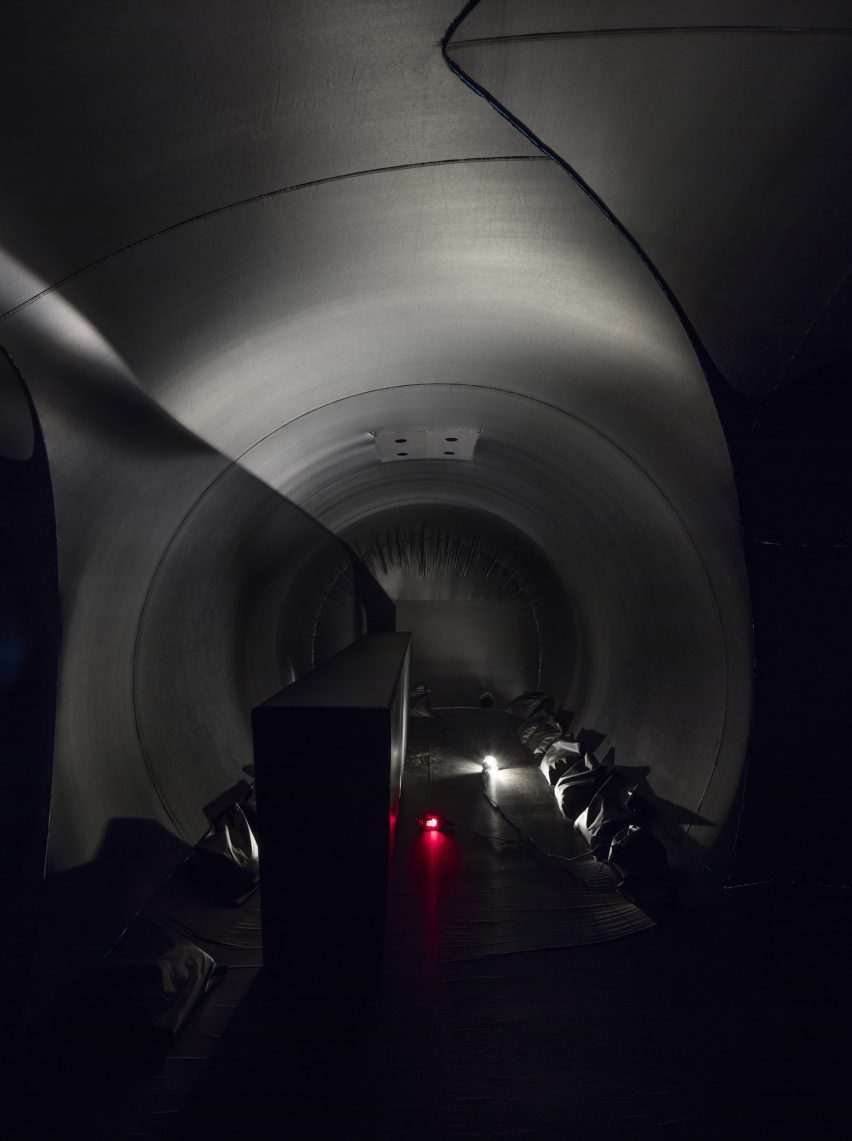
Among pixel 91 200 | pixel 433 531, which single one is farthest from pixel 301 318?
pixel 433 531

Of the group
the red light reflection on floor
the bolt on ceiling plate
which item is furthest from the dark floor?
the bolt on ceiling plate

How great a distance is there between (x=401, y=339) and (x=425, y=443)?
3.06 metres

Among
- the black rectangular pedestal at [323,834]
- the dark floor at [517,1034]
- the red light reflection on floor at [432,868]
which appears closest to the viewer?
the dark floor at [517,1034]

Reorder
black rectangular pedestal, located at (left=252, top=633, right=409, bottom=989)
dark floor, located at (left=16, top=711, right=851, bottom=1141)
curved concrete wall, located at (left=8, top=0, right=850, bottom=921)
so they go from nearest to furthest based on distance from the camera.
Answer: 1. curved concrete wall, located at (left=8, top=0, right=850, bottom=921)
2. dark floor, located at (left=16, top=711, right=851, bottom=1141)
3. black rectangular pedestal, located at (left=252, top=633, right=409, bottom=989)

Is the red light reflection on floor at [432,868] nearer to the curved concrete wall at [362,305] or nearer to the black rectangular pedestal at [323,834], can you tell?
the black rectangular pedestal at [323,834]

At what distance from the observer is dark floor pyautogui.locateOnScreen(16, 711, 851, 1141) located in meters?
3.12

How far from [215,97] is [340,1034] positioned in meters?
4.26

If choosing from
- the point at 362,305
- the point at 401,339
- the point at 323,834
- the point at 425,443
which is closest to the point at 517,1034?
the point at 323,834

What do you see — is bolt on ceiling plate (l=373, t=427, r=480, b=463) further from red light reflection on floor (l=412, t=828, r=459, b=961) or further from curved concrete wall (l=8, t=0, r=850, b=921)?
red light reflection on floor (l=412, t=828, r=459, b=961)

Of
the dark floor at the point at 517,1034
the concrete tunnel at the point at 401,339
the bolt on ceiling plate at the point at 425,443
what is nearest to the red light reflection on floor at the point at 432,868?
the dark floor at the point at 517,1034

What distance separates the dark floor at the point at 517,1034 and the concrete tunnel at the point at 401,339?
16.2 inches

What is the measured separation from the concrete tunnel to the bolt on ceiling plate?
0.07 m

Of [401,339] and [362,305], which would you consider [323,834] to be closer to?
[362,305]

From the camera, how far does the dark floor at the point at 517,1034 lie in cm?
312
